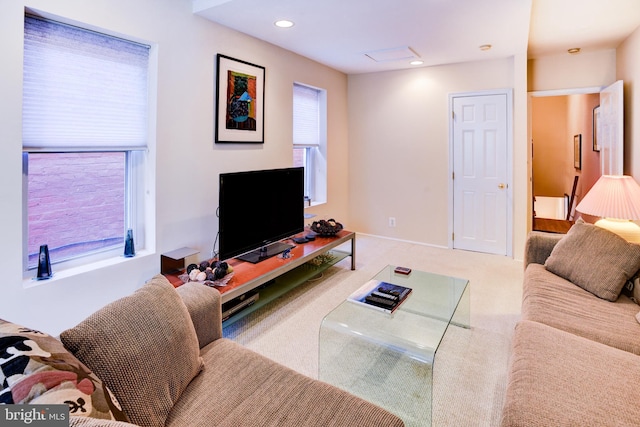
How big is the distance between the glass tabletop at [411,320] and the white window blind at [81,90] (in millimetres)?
1965

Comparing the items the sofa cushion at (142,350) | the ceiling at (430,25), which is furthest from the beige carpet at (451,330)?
the ceiling at (430,25)

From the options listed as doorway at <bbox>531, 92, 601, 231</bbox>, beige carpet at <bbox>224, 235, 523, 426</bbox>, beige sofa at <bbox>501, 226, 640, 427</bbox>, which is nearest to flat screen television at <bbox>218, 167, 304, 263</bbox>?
beige carpet at <bbox>224, 235, 523, 426</bbox>

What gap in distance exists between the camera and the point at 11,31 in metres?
1.97

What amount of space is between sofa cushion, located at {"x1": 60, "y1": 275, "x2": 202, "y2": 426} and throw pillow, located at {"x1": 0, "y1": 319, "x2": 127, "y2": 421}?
0.13 metres

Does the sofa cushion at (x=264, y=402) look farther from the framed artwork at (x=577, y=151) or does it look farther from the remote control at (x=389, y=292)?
the framed artwork at (x=577, y=151)

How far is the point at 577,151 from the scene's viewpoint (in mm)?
6262

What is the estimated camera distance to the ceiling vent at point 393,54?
3981 millimetres

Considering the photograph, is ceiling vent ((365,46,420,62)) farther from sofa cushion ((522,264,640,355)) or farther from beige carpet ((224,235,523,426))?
sofa cushion ((522,264,640,355))

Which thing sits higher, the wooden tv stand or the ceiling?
the ceiling

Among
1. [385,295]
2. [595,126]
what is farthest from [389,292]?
[595,126]

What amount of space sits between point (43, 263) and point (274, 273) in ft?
4.88

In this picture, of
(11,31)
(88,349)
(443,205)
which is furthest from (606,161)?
(11,31)

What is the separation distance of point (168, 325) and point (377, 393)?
1223mm

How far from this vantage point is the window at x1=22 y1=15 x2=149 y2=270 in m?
2.19
